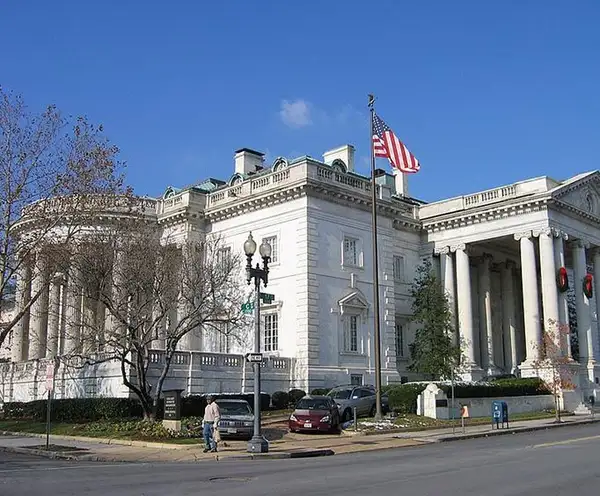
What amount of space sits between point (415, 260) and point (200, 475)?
38.9m

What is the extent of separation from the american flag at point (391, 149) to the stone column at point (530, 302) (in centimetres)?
1443

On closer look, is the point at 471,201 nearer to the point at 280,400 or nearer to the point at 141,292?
the point at 280,400

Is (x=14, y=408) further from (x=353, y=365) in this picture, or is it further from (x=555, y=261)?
(x=555, y=261)

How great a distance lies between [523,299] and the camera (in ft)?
176

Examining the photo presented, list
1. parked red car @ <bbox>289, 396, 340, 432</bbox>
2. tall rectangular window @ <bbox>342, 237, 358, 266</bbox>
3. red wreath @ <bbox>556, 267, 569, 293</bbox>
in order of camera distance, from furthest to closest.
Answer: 1. red wreath @ <bbox>556, 267, 569, 293</bbox>
2. tall rectangular window @ <bbox>342, 237, 358, 266</bbox>
3. parked red car @ <bbox>289, 396, 340, 432</bbox>

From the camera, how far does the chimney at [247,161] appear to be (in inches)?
2206

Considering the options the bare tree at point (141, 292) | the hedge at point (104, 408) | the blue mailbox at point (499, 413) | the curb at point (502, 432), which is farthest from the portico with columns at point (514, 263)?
the bare tree at point (141, 292)

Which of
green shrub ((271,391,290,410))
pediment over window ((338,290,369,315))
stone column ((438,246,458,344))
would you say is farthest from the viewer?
stone column ((438,246,458,344))

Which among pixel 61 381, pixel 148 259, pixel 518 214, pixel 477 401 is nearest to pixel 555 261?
pixel 518 214

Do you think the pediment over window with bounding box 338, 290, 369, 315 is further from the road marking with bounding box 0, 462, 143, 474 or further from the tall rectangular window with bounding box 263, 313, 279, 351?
the road marking with bounding box 0, 462, 143, 474

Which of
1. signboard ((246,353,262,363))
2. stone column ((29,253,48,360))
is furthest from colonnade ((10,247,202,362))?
signboard ((246,353,262,363))

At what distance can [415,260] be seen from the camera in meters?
54.0

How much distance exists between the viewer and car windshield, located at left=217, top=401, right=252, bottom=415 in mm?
27969

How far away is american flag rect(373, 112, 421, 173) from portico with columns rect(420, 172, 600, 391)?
1378 centimetres
